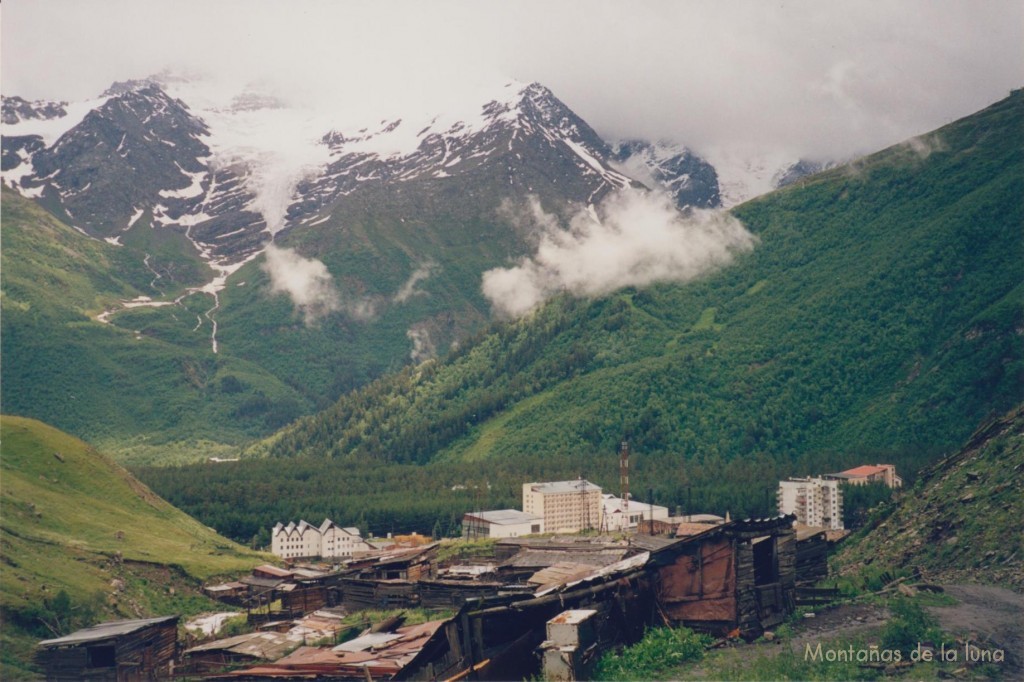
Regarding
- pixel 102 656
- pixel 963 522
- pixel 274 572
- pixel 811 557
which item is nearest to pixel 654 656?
pixel 811 557

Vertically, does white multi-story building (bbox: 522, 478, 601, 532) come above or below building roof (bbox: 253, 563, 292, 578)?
above

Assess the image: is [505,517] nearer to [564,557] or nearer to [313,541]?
[313,541]

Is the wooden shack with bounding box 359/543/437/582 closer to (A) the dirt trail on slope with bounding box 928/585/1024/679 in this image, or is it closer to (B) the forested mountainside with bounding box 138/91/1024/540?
(A) the dirt trail on slope with bounding box 928/585/1024/679

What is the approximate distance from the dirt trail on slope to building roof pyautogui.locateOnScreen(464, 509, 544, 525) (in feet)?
270

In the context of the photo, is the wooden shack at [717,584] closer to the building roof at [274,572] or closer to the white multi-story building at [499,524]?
the building roof at [274,572]

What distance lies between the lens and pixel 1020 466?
36.6m

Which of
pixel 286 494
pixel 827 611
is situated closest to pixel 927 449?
pixel 286 494

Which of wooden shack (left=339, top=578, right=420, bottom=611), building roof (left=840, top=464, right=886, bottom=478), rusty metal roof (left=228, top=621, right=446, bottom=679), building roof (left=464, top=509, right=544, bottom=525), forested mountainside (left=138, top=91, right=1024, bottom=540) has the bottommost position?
rusty metal roof (left=228, top=621, right=446, bottom=679)

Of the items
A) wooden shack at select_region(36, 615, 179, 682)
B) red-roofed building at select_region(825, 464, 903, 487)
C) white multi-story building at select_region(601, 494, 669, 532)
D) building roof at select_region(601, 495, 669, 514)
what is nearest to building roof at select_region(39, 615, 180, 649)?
wooden shack at select_region(36, 615, 179, 682)

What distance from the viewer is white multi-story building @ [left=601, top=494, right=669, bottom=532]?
348 ft

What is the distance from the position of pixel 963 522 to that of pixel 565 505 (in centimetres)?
8596

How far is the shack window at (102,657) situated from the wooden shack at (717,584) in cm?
2539

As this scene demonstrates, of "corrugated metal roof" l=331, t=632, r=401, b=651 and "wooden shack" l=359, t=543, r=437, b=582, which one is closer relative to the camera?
"corrugated metal roof" l=331, t=632, r=401, b=651

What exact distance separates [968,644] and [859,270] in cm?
17149
